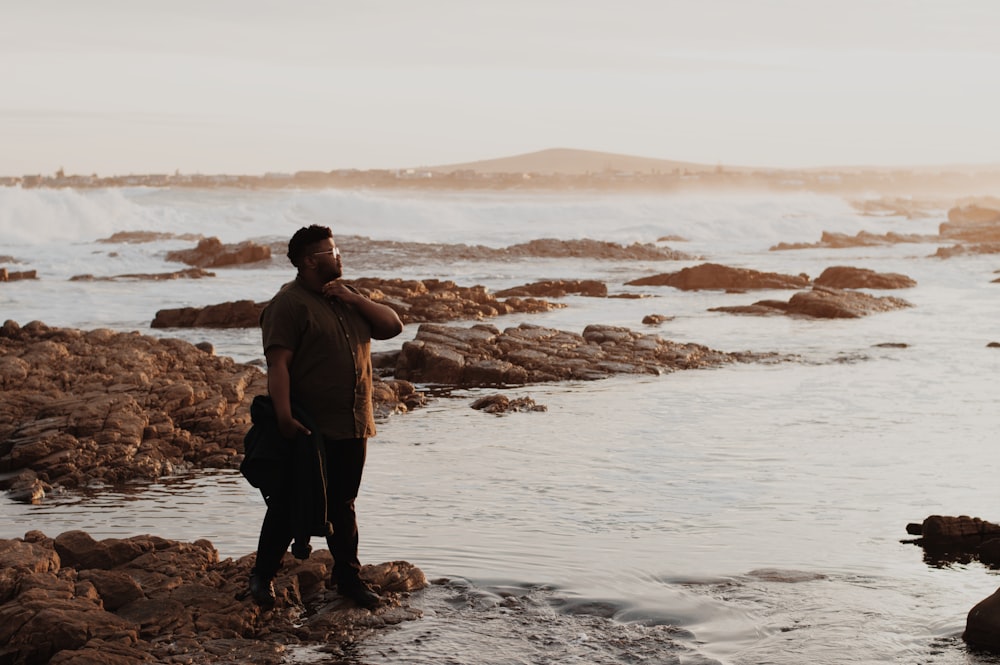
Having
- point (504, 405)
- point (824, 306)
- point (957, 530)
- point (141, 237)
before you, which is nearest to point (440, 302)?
point (824, 306)

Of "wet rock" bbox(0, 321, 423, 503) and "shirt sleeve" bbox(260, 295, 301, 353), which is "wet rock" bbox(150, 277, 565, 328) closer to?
"wet rock" bbox(0, 321, 423, 503)

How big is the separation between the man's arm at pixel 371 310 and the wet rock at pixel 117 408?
4.43 metres

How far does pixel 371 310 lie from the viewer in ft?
19.0

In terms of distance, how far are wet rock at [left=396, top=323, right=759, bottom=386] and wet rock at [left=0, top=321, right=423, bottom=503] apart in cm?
189

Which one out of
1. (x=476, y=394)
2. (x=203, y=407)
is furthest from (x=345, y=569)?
(x=476, y=394)

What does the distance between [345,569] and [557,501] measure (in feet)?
9.71

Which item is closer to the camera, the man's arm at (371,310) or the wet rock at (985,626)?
the wet rock at (985,626)

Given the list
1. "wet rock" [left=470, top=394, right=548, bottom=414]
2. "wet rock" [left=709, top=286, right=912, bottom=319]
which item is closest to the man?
"wet rock" [left=470, top=394, right=548, bottom=414]

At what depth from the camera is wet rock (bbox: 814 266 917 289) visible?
31.0 meters

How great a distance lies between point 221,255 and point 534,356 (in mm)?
28044

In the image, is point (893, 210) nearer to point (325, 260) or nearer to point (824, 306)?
point (824, 306)

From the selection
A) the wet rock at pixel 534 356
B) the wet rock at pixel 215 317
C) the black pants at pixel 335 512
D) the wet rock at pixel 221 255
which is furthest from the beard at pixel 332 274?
the wet rock at pixel 221 255

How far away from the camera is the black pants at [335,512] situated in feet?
19.0

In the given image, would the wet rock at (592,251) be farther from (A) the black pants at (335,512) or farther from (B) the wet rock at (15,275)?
(A) the black pants at (335,512)
